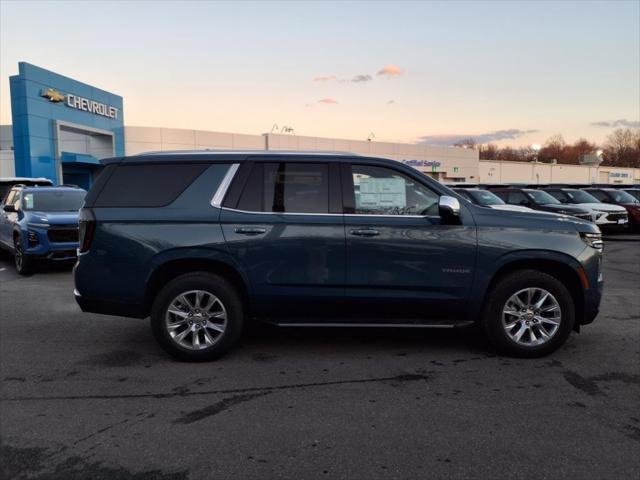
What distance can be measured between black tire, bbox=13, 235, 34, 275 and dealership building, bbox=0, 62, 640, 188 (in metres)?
5.72

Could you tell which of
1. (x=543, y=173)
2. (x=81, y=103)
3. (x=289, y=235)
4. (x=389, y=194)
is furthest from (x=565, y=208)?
(x=543, y=173)

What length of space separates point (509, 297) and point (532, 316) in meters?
0.31

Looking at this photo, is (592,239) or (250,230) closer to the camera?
(250,230)

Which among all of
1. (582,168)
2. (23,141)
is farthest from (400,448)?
(582,168)

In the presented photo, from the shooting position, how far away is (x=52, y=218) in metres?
10.5

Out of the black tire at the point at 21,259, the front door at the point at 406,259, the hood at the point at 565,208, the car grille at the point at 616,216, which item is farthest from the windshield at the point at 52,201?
the car grille at the point at 616,216

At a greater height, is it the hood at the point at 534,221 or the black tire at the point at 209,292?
the hood at the point at 534,221

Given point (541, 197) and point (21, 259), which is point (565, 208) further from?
point (21, 259)

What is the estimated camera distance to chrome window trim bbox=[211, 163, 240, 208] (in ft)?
16.5

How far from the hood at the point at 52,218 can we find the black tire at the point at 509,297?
8516mm

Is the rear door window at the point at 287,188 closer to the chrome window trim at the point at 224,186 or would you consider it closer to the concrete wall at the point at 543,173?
the chrome window trim at the point at 224,186

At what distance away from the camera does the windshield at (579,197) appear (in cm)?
1916

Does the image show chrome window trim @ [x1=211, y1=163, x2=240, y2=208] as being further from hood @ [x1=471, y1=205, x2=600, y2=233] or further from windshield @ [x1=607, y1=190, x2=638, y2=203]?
windshield @ [x1=607, y1=190, x2=638, y2=203]

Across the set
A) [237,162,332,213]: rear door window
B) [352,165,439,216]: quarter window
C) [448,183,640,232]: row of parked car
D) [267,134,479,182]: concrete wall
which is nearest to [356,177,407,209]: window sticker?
[352,165,439,216]: quarter window
